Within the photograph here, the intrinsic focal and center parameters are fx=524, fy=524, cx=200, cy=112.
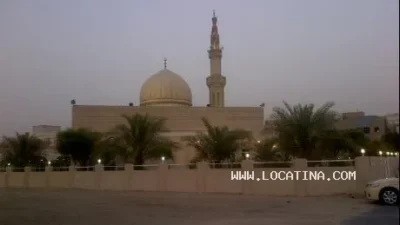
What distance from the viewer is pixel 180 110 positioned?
171 ft

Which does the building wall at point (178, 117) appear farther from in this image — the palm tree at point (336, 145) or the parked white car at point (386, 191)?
the parked white car at point (386, 191)

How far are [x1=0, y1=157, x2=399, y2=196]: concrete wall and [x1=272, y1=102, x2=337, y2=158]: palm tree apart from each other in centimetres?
553

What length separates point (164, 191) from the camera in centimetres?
2525

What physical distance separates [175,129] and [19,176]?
1682 cm

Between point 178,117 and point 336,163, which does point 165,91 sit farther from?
point 336,163

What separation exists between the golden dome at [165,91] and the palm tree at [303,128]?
27.5m

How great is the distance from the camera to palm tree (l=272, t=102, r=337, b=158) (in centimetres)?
2667

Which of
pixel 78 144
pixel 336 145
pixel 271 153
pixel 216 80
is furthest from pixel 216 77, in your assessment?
pixel 336 145

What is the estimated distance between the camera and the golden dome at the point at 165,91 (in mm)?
54062

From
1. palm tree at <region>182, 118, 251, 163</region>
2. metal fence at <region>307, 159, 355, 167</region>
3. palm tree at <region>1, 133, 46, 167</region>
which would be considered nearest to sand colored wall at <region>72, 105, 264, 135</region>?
palm tree at <region>1, 133, 46, 167</region>

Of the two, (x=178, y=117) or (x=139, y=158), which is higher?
(x=178, y=117)

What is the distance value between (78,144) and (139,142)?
870 centimetres

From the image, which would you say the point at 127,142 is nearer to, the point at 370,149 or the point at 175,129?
the point at 370,149

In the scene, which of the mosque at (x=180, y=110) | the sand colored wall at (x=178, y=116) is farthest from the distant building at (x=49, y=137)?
the mosque at (x=180, y=110)
